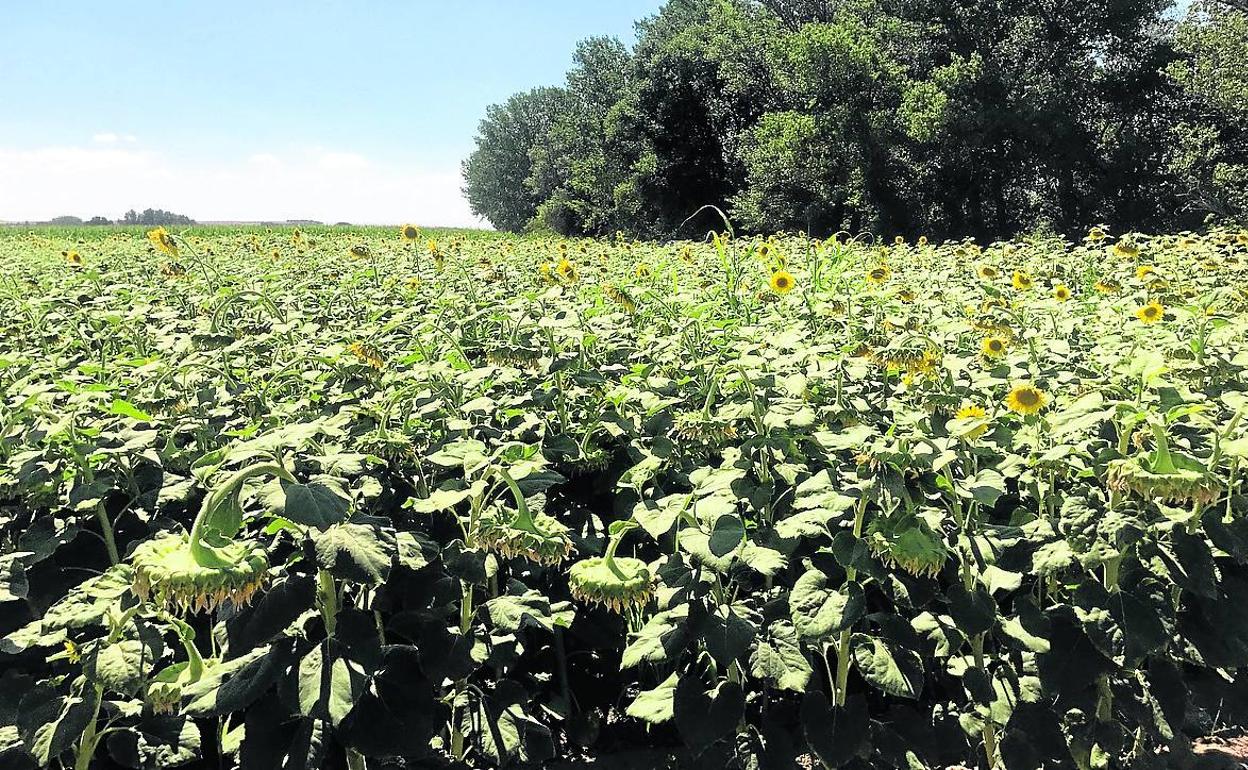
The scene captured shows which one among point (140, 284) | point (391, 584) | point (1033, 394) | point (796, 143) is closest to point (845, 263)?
point (1033, 394)

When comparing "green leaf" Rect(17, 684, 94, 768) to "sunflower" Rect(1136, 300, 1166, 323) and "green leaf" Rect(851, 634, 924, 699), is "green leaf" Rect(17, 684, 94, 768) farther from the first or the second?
"sunflower" Rect(1136, 300, 1166, 323)

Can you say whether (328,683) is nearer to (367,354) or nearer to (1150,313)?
(367,354)

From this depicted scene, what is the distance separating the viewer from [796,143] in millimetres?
26875

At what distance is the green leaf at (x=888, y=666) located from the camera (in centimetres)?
160

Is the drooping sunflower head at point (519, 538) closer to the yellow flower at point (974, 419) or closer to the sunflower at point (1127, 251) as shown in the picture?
the yellow flower at point (974, 419)

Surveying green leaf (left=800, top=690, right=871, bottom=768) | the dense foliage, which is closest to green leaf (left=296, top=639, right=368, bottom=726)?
green leaf (left=800, top=690, right=871, bottom=768)

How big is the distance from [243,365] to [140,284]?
319cm

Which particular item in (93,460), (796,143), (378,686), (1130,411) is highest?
(796,143)

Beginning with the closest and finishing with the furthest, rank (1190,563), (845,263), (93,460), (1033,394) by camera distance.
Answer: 1. (1190,563)
2. (93,460)
3. (1033,394)
4. (845,263)

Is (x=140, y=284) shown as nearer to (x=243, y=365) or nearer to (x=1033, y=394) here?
(x=243, y=365)

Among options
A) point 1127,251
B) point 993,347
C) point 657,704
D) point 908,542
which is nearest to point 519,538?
point 657,704

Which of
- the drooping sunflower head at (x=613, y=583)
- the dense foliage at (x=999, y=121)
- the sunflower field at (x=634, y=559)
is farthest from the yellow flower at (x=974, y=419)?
the dense foliage at (x=999, y=121)

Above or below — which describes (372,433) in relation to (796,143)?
below

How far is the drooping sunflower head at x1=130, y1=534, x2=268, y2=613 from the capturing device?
117 centimetres
